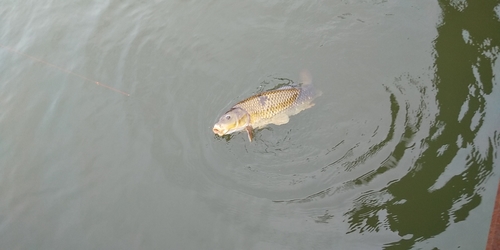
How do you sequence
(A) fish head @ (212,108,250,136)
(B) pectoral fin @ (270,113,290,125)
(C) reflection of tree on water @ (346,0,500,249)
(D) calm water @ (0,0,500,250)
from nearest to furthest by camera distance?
(C) reflection of tree on water @ (346,0,500,249), (D) calm water @ (0,0,500,250), (A) fish head @ (212,108,250,136), (B) pectoral fin @ (270,113,290,125)

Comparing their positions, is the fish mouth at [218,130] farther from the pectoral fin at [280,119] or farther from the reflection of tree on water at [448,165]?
the reflection of tree on water at [448,165]

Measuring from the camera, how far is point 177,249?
14.2 ft

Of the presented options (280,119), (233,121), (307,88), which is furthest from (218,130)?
(307,88)

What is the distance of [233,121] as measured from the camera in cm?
455

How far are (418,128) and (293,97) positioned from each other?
1.47 meters

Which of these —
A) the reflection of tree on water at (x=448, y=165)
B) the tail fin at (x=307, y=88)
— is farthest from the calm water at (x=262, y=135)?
the tail fin at (x=307, y=88)

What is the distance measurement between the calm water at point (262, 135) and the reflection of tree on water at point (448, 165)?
0.02 metres

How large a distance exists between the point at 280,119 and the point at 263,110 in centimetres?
30

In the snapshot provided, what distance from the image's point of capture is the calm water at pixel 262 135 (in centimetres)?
417

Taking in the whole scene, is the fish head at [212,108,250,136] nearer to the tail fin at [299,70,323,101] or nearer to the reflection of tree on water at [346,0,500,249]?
the tail fin at [299,70,323,101]

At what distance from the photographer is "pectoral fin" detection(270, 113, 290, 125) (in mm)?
4734

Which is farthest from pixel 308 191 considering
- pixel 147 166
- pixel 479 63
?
pixel 479 63

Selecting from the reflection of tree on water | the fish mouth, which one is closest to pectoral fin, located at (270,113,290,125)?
the fish mouth

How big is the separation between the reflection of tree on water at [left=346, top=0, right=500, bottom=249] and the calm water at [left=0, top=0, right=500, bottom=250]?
0.02 m
